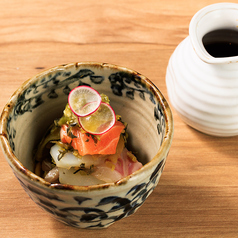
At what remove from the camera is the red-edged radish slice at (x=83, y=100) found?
3.02 ft

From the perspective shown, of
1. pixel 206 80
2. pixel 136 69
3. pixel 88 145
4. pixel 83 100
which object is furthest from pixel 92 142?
pixel 136 69

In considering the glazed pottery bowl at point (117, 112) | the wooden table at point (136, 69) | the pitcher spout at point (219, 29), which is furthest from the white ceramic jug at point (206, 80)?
the glazed pottery bowl at point (117, 112)

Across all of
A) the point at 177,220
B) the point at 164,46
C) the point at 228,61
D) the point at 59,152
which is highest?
the point at 228,61

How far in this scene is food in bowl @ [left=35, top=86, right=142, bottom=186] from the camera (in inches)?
35.5

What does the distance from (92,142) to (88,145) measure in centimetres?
1

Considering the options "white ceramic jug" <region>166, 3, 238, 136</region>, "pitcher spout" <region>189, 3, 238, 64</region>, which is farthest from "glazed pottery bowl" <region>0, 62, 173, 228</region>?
"pitcher spout" <region>189, 3, 238, 64</region>

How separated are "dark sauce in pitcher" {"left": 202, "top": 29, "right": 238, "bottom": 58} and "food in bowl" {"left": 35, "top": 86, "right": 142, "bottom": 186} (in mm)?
464

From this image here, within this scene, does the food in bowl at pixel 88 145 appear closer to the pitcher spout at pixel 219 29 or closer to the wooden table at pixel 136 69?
the wooden table at pixel 136 69

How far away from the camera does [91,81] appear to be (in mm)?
1004

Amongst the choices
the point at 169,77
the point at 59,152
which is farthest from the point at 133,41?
the point at 59,152

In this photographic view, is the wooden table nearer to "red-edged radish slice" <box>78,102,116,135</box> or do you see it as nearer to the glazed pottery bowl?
the glazed pottery bowl

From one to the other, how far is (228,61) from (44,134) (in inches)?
23.9

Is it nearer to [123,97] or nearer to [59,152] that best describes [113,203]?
[59,152]

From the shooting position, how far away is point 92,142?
901 millimetres
